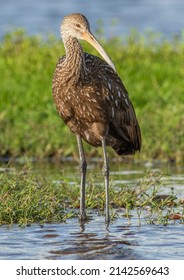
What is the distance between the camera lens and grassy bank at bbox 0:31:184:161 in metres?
11.3

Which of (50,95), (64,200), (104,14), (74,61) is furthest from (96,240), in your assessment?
(104,14)

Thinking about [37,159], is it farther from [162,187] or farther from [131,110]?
[131,110]

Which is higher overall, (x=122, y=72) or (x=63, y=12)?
(x=63, y=12)

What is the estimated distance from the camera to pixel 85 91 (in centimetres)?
827

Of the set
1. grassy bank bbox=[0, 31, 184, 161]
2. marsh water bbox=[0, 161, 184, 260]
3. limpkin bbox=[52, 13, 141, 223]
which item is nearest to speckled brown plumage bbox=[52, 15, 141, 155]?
limpkin bbox=[52, 13, 141, 223]

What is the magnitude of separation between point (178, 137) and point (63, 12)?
15766 mm

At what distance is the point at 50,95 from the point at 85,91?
431 cm

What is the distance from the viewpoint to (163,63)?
1432 cm

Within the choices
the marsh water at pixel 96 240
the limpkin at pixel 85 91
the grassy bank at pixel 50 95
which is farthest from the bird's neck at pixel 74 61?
the grassy bank at pixel 50 95

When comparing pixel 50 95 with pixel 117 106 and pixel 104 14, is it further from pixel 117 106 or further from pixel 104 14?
pixel 104 14

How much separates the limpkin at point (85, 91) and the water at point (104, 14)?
14.1 metres

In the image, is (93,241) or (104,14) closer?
(93,241)
